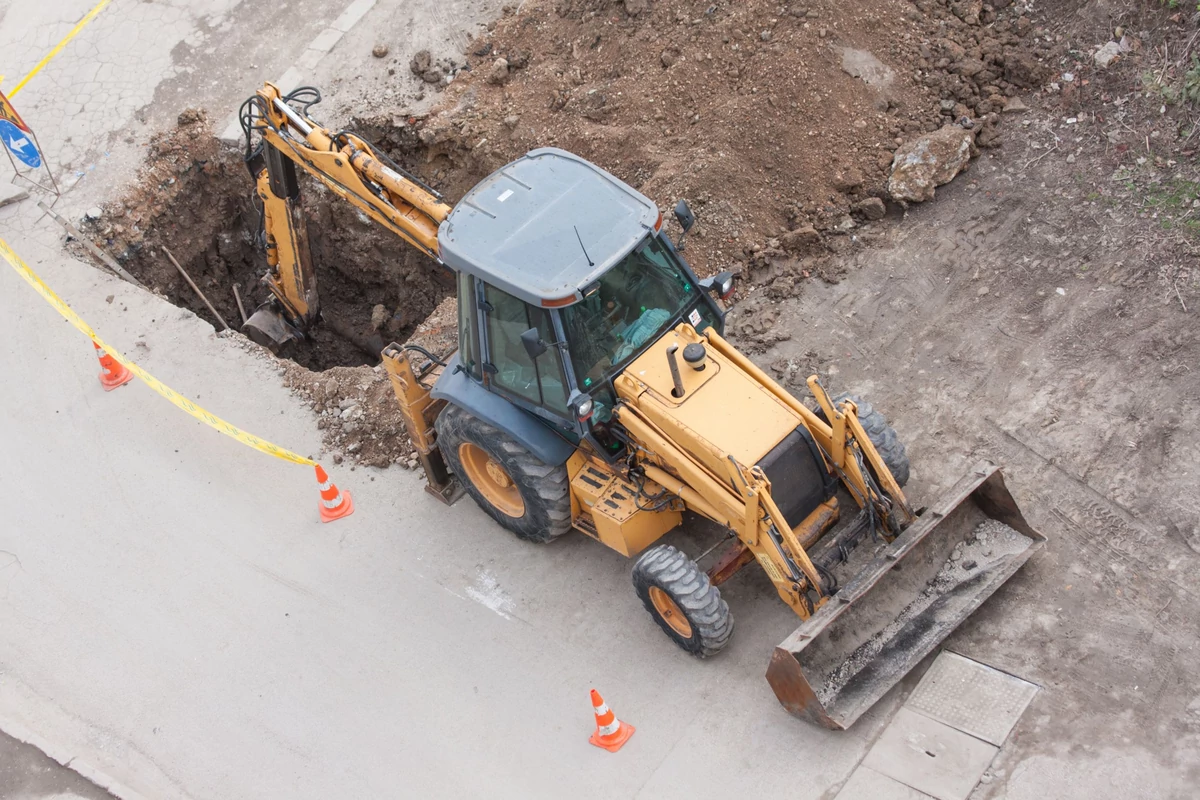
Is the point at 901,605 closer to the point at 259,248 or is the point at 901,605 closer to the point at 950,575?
the point at 950,575

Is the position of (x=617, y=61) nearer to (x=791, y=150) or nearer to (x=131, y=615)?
(x=791, y=150)

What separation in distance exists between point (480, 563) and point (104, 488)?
354 centimetres

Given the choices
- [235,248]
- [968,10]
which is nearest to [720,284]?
[968,10]

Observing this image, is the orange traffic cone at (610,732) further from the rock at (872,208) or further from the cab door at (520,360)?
the rock at (872,208)

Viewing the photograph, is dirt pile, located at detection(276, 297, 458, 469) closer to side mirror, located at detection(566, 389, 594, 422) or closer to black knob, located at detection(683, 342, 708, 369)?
side mirror, located at detection(566, 389, 594, 422)

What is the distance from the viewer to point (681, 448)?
7484 mm

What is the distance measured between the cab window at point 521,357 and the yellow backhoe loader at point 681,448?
2 cm

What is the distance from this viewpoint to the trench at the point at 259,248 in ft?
39.1

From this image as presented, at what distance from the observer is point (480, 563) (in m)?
8.84

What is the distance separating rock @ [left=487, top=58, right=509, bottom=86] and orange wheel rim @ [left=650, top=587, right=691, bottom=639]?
675 cm

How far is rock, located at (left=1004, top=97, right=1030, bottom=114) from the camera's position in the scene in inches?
Answer: 420

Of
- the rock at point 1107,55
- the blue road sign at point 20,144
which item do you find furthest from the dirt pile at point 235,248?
the rock at point 1107,55

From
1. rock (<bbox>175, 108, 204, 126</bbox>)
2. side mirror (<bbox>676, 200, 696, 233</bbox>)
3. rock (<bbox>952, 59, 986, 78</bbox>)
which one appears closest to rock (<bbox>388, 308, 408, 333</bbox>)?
rock (<bbox>175, 108, 204, 126</bbox>)

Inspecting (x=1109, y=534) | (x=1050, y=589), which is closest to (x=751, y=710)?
(x=1050, y=589)
